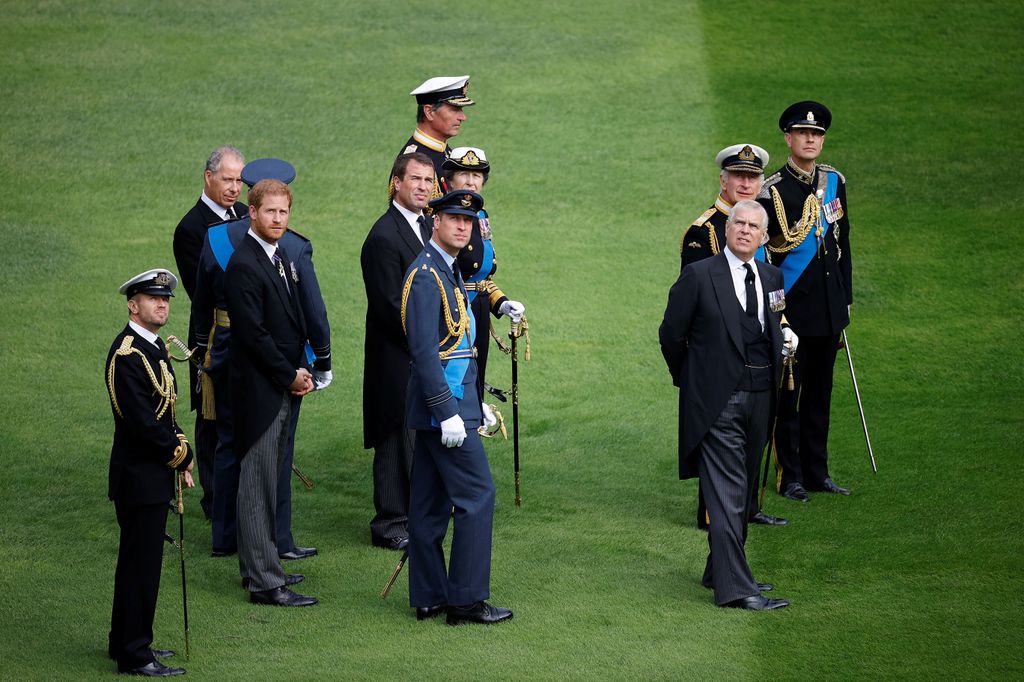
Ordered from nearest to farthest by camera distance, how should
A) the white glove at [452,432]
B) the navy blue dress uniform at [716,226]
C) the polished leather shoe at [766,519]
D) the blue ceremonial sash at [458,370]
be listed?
the white glove at [452,432] < the blue ceremonial sash at [458,370] < the navy blue dress uniform at [716,226] < the polished leather shoe at [766,519]

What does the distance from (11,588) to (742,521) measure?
3.47 metres

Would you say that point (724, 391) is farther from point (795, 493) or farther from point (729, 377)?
point (795, 493)

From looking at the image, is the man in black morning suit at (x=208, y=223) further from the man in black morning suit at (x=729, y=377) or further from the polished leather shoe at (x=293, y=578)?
the man in black morning suit at (x=729, y=377)

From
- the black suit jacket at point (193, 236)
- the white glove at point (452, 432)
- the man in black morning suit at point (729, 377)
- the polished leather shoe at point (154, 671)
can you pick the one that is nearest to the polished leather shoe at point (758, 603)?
the man in black morning suit at point (729, 377)

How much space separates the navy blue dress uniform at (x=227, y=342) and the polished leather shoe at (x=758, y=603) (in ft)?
7.29

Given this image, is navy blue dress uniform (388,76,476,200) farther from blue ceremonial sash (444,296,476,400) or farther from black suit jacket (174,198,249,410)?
blue ceremonial sash (444,296,476,400)

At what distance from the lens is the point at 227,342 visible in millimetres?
7320

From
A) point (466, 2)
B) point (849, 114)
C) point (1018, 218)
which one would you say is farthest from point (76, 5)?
point (1018, 218)

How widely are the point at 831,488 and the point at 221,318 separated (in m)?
3.54

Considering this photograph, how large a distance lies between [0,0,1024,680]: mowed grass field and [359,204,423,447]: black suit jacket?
69cm

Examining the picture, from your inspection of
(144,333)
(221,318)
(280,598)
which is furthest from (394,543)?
(144,333)

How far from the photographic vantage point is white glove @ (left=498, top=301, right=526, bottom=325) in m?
7.77

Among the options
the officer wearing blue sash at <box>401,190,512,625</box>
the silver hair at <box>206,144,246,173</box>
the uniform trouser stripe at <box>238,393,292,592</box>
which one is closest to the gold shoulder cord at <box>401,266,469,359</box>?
the officer wearing blue sash at <box>401,190,512,625</box>

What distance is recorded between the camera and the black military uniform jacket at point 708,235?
7555 millimetres
